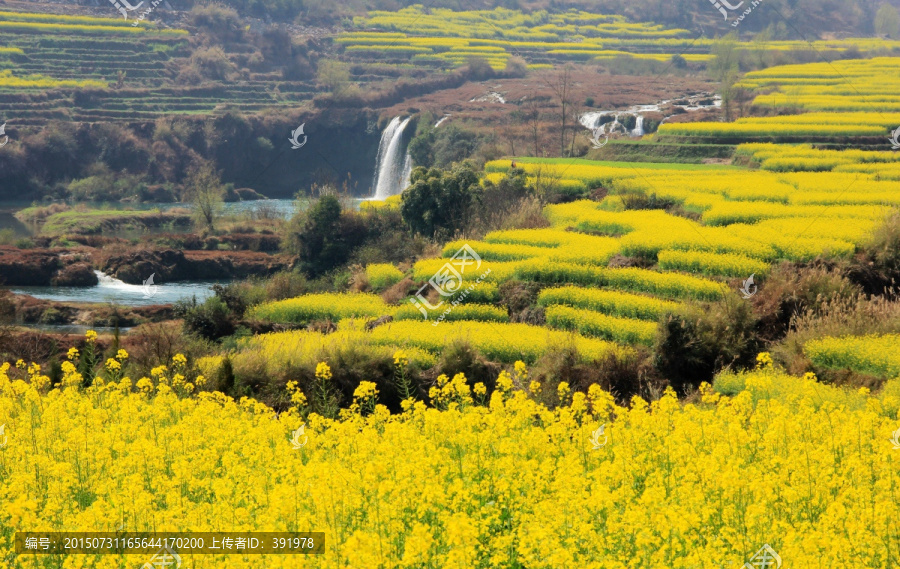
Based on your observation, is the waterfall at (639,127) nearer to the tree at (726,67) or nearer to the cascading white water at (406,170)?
the tree at (726,67)

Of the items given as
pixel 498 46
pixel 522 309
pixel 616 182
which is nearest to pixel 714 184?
pixel 616 182

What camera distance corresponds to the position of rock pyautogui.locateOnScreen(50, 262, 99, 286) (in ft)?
121

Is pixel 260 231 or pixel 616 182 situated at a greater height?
pixel 616 182

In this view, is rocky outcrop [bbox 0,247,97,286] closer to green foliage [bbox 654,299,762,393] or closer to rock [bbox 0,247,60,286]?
rock [bbox 0,247,60,286]

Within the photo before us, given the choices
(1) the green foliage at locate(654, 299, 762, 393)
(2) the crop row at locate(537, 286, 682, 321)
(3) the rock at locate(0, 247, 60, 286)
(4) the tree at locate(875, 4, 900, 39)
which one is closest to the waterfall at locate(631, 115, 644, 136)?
(3) the rock at locate(0, 247, 60, 286)

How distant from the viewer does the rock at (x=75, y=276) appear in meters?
37.0

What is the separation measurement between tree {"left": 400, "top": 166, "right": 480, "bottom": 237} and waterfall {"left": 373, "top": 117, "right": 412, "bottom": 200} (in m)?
21.1

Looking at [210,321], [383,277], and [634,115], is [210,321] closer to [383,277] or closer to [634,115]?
[383,277]

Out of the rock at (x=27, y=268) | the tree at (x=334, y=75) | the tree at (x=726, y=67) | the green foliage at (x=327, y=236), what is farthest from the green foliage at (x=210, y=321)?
the tree at (x=334, y=75)

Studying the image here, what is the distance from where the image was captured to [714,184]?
2930 centimetres

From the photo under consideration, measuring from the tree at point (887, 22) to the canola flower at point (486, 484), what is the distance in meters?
106

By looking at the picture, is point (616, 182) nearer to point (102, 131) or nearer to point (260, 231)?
point (260, 231)

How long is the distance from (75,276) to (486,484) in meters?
33.9

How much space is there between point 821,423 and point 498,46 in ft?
298
